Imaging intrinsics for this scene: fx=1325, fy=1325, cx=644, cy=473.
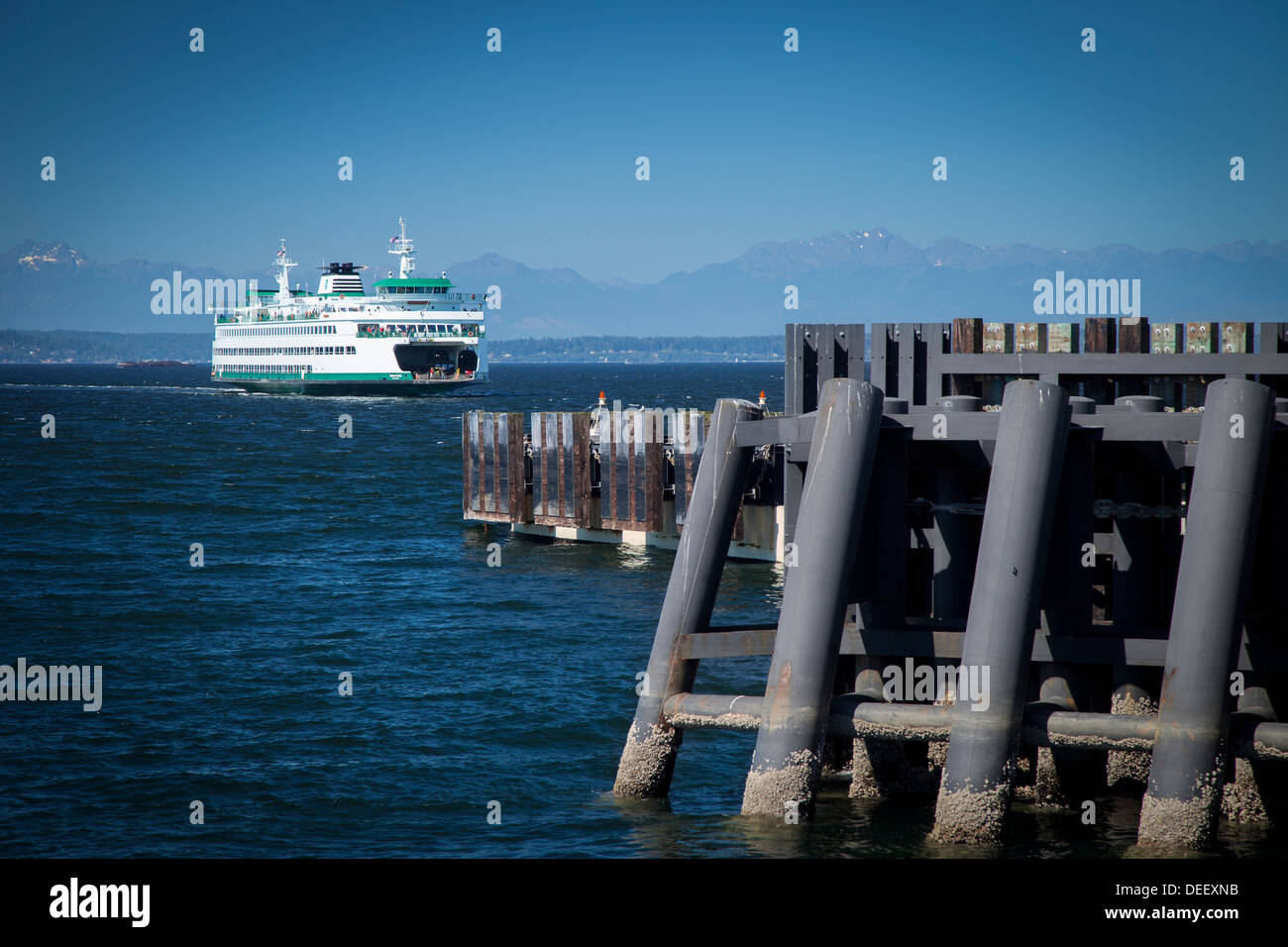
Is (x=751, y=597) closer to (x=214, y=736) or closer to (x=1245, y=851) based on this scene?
(x=214, y=736)

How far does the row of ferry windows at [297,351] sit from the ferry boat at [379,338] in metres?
0.09

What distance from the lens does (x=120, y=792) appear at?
11.8 metres

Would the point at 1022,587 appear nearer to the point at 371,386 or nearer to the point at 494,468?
the point at 494,468

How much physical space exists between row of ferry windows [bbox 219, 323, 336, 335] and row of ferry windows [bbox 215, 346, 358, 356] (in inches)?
52.2

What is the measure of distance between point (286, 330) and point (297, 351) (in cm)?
318

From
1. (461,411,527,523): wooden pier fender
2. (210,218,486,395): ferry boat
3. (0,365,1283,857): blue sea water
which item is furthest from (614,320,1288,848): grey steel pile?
(210,218,486,395): ferry boat

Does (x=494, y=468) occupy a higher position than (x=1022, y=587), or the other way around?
(x=1022, y=587)

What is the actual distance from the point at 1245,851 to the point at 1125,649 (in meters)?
1.61

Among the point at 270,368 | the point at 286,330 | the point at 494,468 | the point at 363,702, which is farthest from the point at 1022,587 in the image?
the point at 270,368

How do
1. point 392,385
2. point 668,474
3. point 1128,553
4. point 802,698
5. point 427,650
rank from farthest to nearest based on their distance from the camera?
point 392,385 < point 668,474 < point 427,650 < point 1128,553 < point 802,698

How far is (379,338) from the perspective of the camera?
11062 centimetres

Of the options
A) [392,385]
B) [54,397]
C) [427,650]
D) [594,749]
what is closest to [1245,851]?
[594,749]

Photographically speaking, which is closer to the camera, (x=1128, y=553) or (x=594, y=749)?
(x=1128, y=553)
